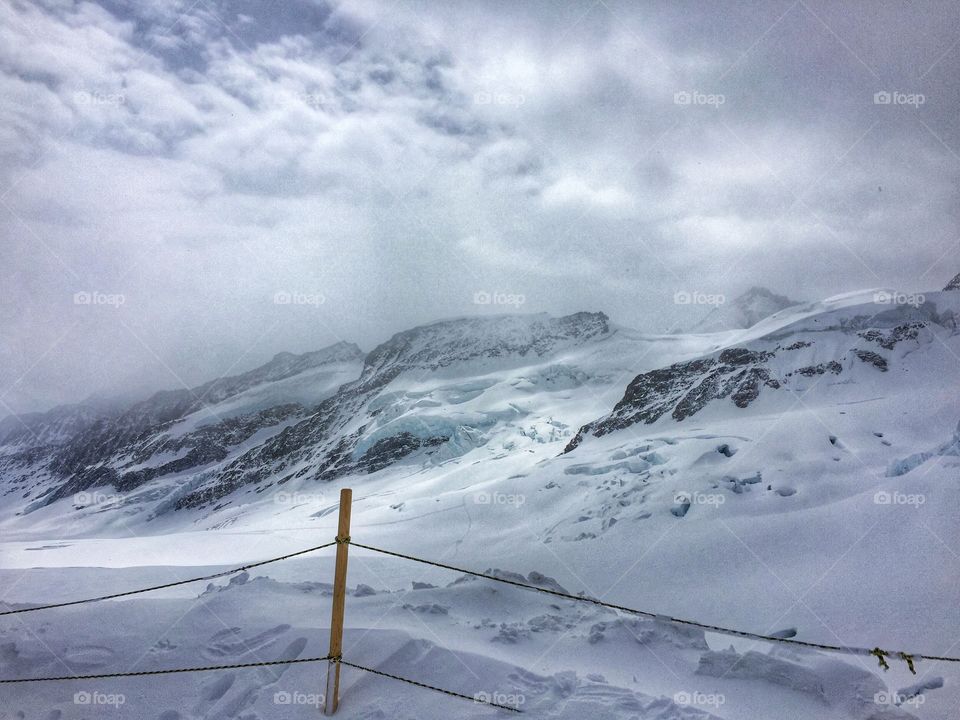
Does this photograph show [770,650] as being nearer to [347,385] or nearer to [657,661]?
[657,661]

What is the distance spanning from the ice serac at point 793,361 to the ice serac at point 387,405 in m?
25.7

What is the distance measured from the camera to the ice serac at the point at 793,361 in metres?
35.1

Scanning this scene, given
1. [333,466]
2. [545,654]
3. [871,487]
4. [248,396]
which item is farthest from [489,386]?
[248,396]

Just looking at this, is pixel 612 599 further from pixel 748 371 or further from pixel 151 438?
pixel 151 438

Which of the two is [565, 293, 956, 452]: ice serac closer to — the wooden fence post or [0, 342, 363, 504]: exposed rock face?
the wooden fence post

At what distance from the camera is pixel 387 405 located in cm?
9281

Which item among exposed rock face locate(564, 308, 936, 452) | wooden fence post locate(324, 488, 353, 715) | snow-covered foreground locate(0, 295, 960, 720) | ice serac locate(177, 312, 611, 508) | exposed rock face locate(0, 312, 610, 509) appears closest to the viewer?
wooden fence post locate(324, 488, 353, 715)

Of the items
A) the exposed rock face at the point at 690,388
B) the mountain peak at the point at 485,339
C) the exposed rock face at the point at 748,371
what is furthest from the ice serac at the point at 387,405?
the exposed rock face at the point at 748,371

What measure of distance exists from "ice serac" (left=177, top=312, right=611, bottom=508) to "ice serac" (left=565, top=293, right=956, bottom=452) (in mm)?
25676

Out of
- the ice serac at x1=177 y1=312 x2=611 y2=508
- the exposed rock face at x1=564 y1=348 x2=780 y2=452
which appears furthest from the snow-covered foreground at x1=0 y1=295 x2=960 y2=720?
the ice serac at x1=177 y1=312 x2=611 y2=508

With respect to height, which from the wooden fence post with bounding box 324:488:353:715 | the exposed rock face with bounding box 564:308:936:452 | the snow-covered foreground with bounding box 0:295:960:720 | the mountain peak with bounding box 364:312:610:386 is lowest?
the snow-covered foreground with bounding box 0:295:960:720

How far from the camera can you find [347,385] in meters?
126

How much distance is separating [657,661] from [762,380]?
102 feet

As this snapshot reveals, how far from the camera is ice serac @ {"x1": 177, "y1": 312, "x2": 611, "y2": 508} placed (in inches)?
2793
